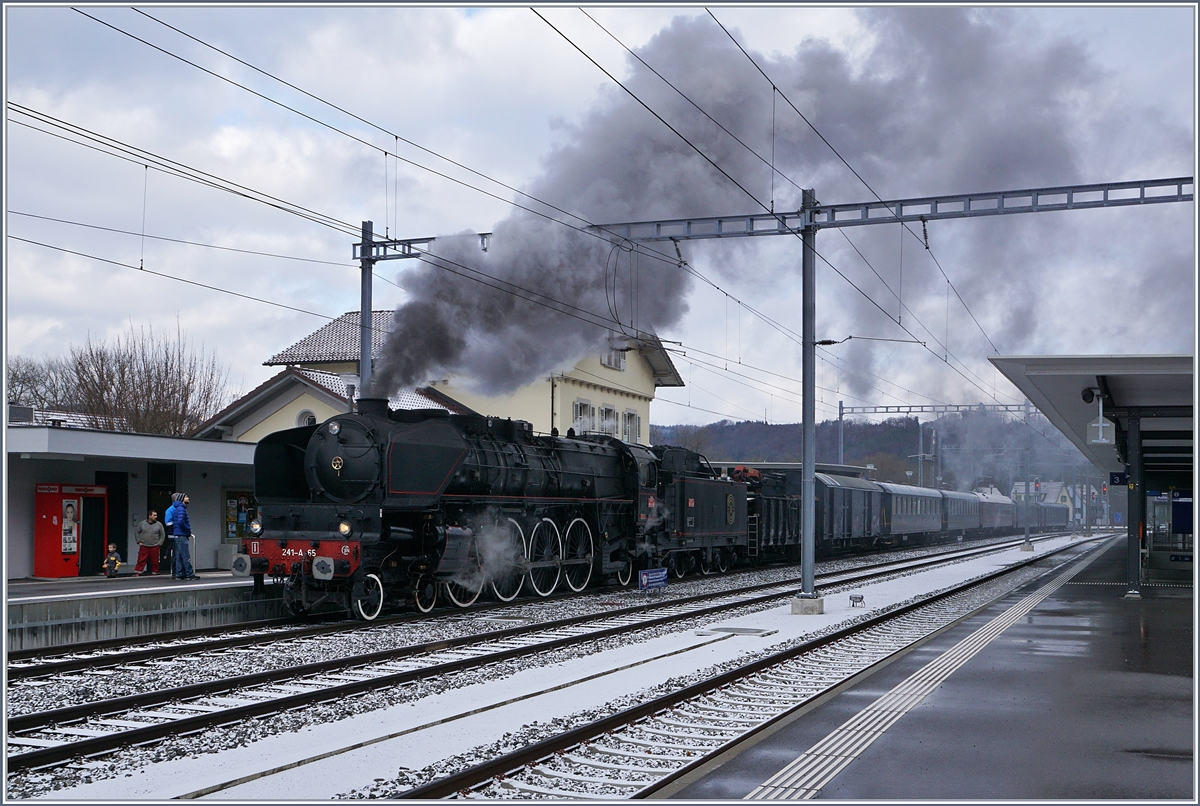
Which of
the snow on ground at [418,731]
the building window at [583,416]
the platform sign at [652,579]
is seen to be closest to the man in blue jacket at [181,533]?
the platform sign at [652,579]

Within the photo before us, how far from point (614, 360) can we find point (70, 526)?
21701 millimetres

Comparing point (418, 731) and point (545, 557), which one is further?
point (545, 557)

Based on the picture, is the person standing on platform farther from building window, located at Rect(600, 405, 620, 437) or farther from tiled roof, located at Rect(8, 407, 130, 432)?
building window, located at Rect(600, 405, 620, 437)

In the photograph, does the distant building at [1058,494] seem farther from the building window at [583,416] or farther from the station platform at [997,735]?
the station platform at [997,735]

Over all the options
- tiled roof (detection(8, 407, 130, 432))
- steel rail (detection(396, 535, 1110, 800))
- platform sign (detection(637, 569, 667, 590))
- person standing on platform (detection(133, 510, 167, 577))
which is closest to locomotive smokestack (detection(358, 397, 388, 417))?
platform sign (detection(637, 569, 667, 590))

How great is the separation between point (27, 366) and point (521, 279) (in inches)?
1452

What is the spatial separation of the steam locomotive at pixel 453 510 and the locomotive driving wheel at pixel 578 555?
25 millimetres

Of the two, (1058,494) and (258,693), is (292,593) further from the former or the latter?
(1058,494)

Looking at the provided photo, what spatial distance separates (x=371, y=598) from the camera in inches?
538

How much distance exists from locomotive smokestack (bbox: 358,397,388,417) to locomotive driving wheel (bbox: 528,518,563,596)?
3410mm

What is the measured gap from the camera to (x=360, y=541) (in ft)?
43.6

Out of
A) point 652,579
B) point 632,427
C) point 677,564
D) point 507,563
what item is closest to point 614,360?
point 632,427

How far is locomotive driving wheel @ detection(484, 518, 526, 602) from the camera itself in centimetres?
1580

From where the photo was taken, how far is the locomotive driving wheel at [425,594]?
14.7 m
